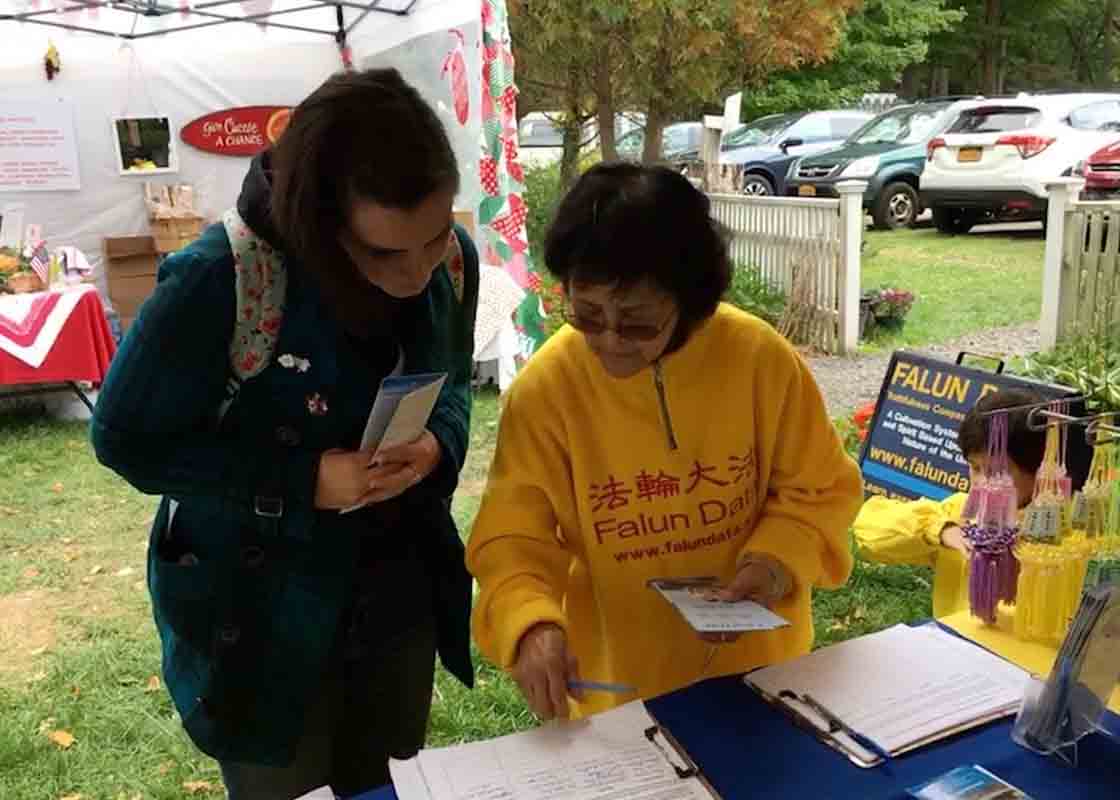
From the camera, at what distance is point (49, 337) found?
19.4 feet

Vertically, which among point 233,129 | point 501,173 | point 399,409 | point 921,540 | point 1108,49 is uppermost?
point 1108,49

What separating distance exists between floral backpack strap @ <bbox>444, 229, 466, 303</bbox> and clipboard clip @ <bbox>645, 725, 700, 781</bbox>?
28.4 inches

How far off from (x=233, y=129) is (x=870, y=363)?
4.97 m

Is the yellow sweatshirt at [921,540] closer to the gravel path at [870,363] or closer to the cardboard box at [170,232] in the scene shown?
the gravel path at [870,363]

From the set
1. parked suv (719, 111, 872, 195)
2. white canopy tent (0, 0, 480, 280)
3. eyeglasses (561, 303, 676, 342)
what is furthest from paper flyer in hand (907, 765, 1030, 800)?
parked suv (719, 111, 872, 195)

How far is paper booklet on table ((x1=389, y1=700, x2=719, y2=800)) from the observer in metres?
1.30

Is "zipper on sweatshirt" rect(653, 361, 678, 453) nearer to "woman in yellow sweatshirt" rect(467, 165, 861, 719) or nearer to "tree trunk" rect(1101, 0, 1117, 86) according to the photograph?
"woman in yellow sweatshirt" rect(467, 165, 861, 719)

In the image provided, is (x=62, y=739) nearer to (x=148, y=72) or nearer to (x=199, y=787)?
(x=199, y=787)

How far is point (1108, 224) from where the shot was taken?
5891 mm

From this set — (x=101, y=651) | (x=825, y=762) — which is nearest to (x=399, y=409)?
(x=825, y=762)

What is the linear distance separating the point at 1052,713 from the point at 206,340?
3.92ft

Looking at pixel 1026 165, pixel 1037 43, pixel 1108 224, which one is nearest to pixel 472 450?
pixel 1108 224

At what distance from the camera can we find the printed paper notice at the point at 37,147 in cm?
739

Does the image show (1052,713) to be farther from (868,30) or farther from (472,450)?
(868,30)
